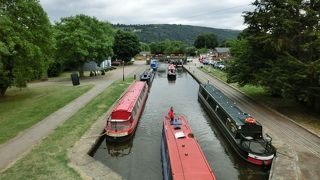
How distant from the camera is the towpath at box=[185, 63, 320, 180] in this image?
17364mm

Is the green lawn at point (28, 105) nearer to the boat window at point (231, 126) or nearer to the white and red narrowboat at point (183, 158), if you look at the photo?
the white and red narrowboat at point (183, 158)

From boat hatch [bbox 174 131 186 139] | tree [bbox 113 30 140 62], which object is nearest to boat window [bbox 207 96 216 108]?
boat hatch [bbox 174 131 186 139]

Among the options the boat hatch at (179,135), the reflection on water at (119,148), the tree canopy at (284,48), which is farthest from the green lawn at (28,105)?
the tree canopy at (284,48)

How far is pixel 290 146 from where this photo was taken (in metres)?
21.2

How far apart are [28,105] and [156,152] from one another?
16.9 metres

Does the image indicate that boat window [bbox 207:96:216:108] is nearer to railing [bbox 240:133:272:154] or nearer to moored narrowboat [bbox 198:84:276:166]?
moored narrowboat [bbox 198:84:276:166]

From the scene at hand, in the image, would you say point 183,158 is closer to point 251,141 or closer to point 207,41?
point 251,141

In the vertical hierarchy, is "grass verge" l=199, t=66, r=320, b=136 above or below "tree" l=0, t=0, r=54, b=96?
below

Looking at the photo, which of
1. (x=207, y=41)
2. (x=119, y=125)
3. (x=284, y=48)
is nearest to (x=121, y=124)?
(x=119, y=125)

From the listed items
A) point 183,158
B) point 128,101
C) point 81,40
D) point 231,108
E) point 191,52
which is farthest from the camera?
point 191,52

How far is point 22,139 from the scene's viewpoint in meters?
21.9

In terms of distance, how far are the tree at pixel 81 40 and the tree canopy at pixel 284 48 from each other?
27.7m

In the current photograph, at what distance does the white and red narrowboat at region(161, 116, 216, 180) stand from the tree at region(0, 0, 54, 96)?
19.3 metres

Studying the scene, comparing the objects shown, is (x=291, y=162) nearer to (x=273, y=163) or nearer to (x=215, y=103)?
(x=273, y=163)
